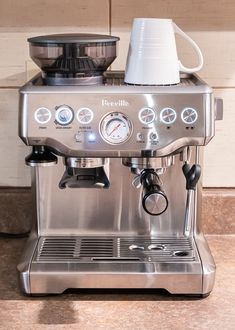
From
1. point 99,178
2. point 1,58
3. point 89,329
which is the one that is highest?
point 1,58

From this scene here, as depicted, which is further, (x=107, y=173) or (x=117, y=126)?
(x=107, y=173)

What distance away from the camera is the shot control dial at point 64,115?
851 millimetres

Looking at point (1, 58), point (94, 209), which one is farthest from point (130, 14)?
point (94, 209)

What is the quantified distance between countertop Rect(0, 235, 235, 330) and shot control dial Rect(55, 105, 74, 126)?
274 mm

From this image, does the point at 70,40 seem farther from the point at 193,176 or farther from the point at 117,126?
the point at 193,176

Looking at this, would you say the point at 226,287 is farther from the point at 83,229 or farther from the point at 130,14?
the point at 130,14

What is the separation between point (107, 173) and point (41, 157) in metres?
0.14

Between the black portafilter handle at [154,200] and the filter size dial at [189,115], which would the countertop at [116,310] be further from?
the filter size dial at [189,115]

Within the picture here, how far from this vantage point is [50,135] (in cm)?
85

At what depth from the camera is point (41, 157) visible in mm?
888

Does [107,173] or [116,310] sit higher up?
[107,173]

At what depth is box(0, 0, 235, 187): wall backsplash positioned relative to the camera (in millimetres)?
1112

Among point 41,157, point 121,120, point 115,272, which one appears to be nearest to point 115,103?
point 121,120

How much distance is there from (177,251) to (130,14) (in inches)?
17.6
